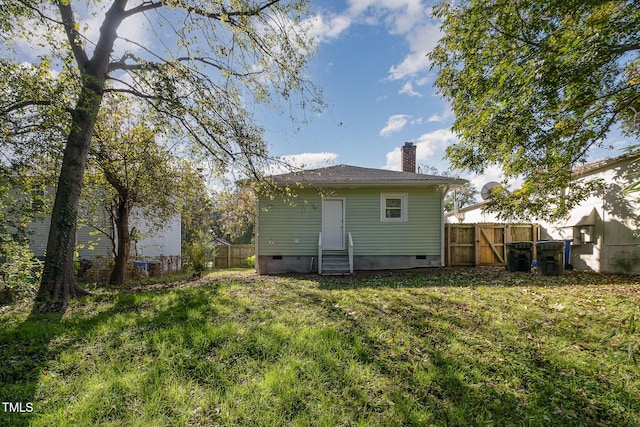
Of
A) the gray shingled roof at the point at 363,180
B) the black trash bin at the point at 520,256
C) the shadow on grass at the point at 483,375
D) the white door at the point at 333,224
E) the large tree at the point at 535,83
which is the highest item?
the large tree at the point at 535,83

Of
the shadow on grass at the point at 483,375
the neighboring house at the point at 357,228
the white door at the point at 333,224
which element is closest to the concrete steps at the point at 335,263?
the neighboring house at the point at 357,228

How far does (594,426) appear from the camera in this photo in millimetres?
2291

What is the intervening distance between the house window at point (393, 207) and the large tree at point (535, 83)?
3184 mm

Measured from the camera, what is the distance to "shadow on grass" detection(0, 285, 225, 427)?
2.37 m

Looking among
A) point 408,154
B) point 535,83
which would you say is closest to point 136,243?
point 408,154

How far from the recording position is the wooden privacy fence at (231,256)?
17812mm

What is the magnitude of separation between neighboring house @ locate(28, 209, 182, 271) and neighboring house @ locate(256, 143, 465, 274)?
4.48 meters

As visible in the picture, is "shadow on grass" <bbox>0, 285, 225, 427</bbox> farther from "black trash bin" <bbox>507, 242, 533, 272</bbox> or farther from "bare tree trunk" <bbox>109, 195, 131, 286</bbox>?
"black trash bin" <bbox>507, 242, 533, 272</bbox>

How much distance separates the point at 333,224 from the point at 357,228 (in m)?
0.88

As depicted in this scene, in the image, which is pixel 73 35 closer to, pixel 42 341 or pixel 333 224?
pixel 42 341

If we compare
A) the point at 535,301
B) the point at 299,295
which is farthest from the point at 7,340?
the point at 535,301

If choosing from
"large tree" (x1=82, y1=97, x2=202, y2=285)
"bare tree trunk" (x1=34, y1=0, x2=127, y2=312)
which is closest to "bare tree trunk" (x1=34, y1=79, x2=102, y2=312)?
"bare tree trunk" (x1=34, y1=0, x2=127, y2=312)

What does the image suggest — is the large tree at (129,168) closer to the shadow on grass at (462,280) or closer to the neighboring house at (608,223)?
the shadow on grass at (462,280)

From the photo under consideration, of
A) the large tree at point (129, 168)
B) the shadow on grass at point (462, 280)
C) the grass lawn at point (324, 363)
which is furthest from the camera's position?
the large tree at point (129, 168)
